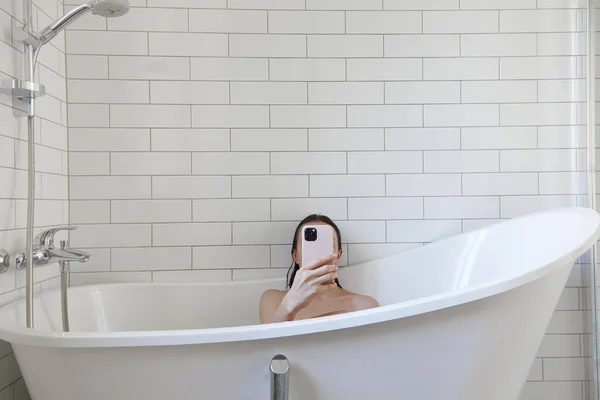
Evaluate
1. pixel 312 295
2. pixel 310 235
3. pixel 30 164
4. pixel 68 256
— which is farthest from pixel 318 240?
pixel 30 164

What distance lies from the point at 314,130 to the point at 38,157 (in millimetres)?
1053

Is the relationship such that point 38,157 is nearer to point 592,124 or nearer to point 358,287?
point 358,287

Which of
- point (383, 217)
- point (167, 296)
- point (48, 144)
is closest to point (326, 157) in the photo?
point (383, 217)

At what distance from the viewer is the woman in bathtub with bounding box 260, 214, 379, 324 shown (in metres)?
1.45

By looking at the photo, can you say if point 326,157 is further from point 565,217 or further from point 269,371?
point 269,371

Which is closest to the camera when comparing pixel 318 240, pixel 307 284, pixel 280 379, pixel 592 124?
pixel 280 379

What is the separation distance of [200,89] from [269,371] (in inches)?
50.0

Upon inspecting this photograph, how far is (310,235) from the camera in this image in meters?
1.78

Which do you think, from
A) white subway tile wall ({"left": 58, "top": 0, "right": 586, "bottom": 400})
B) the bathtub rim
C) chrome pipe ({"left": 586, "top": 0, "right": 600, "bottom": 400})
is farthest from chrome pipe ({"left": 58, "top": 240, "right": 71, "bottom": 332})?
chrome pipe ({"left": 586, "top": 0, "right": 600, "bottom": 400})

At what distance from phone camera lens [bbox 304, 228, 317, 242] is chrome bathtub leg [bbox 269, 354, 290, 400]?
2.29 feet

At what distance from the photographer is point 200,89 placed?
2023 millimetres

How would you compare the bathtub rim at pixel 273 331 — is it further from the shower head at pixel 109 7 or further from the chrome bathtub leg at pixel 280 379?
the shower head at pixel 109 7

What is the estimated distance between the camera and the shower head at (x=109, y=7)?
1500 mm

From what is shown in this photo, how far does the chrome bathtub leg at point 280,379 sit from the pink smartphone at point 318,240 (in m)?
0.68
